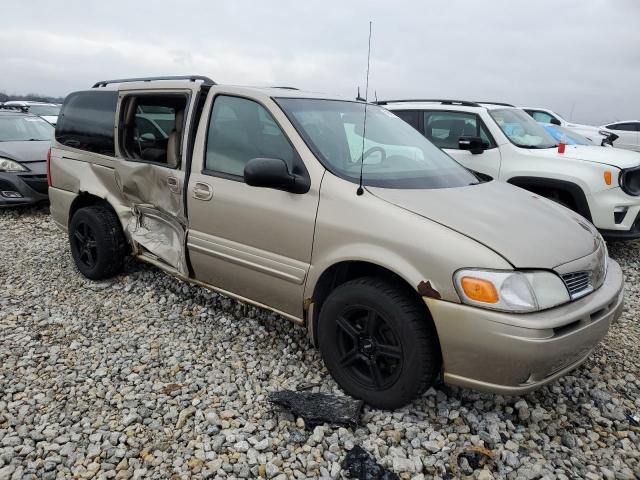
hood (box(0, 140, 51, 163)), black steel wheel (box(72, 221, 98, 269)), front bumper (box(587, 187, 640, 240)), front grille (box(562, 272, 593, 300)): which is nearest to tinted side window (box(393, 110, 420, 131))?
front bumper (box(587, 187, 640, 240))

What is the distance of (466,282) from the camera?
231cm

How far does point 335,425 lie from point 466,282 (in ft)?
3.35

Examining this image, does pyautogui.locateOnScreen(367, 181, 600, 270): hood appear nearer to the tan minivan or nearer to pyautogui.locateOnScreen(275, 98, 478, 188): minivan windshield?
the tan minivan

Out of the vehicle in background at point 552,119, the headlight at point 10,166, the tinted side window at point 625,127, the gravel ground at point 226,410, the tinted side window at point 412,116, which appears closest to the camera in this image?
the gravel ground at point 226,410

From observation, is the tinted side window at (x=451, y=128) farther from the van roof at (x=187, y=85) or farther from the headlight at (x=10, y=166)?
the headlight at (x=10, y=166)

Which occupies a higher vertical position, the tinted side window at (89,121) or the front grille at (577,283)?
the tinted side window at (89,121)

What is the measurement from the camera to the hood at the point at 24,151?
7.20m

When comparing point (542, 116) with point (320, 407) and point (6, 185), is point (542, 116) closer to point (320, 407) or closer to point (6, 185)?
point (6, 185)

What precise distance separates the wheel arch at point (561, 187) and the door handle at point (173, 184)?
3907mm

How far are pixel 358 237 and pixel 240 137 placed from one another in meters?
1.18

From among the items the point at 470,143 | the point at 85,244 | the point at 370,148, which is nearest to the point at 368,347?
the point at 370,148

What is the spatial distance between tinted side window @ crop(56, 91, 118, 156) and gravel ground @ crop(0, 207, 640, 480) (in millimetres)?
1397

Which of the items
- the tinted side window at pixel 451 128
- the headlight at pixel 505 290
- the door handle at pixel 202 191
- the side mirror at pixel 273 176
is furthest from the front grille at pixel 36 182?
the headlight at pixel 505 290

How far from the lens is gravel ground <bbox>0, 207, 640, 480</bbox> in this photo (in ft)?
7.75
